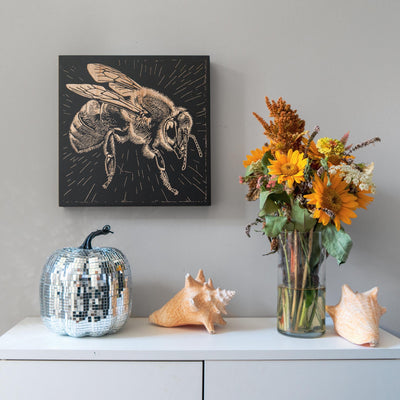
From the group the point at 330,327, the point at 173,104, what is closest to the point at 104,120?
the point at 173,104

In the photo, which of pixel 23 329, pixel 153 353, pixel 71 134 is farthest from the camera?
pixel 71 134

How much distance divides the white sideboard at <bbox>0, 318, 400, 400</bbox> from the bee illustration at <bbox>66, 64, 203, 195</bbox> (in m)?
0.46

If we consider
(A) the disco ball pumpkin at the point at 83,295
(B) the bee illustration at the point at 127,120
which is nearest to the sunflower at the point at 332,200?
(B) the bee illustration at the point at 127,120

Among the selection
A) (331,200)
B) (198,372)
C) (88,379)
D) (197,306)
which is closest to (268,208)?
(331,200)

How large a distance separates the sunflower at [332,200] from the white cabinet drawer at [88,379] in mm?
438

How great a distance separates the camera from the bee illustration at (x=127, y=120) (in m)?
1.19

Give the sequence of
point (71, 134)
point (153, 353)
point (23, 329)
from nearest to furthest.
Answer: point (153, 353), point (23, 329), point (71, 134)

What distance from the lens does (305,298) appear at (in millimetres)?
1006

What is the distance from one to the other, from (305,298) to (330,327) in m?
0.16

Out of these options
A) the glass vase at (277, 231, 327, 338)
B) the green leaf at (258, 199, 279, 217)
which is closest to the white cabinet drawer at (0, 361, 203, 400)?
the glass vase at (277, 231, 327, 338)

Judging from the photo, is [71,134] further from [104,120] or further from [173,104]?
[173,104]

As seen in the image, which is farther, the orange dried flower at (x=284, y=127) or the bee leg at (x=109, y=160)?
the bee leg at (x=109, y=160)

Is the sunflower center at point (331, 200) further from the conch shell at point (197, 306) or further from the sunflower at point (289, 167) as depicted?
the conch shell at point (197, 306)

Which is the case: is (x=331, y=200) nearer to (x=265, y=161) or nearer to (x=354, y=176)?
(x=354, y=176)
